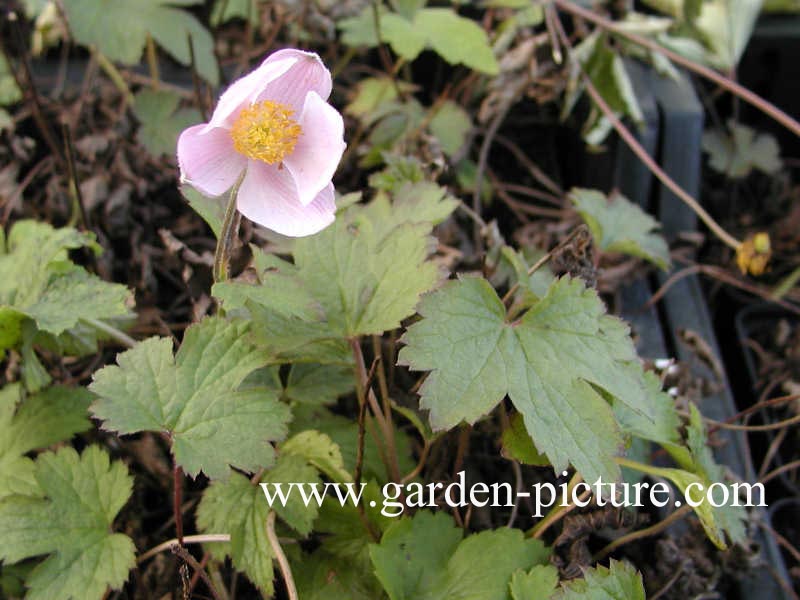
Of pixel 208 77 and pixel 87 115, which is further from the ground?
pixel 208 77

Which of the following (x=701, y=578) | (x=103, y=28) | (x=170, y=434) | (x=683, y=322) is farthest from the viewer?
(x=683, y=322)

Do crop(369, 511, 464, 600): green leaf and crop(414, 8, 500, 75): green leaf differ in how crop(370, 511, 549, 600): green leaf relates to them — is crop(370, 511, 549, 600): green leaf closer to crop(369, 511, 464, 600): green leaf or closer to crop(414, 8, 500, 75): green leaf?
crop(369, 511, 464, 600): green leaf

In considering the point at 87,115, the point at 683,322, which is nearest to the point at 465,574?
the point at 683,322

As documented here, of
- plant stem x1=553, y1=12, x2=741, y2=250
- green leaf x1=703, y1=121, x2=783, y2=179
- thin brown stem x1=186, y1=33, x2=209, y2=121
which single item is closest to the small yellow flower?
plant stem x1=553, y1=12, x2=741, y2=250

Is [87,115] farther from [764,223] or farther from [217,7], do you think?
[764,223]

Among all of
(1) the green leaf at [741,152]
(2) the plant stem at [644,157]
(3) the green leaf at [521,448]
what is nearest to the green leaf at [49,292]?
(3) the green leaf at [521,448]
